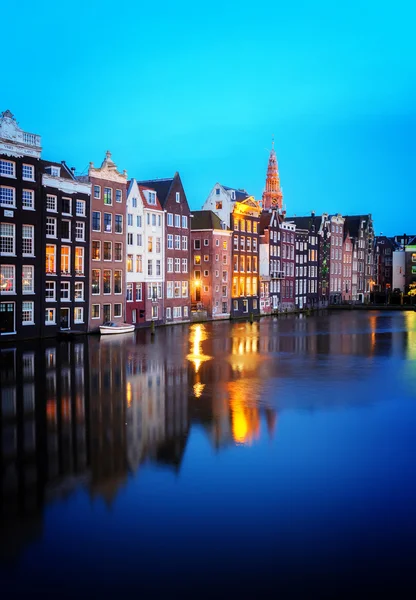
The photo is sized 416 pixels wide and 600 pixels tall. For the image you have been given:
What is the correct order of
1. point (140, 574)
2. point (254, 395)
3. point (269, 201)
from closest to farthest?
point (140, 574) < point (254, 395) < point (269, 201)

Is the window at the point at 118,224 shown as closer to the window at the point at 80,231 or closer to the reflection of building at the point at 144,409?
the window at the point at 80,231

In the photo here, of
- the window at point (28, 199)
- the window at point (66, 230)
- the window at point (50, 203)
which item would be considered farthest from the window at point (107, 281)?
the window at point (28, 199)

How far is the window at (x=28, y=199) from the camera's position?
56.0m

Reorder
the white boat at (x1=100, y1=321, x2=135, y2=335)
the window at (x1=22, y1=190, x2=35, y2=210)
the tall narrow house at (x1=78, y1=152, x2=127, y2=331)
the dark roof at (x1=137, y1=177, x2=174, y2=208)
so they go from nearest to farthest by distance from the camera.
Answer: the window at (x1=22, y1=190, x2=35, y2=210), the white boat at (x1=100, y1=321, x2=135, y2=335), the tall narrow house at (x1=78, y1=152, x2=127, y2=331), the dark roof at (x1=137, y1=177, x2=174, y2=208)

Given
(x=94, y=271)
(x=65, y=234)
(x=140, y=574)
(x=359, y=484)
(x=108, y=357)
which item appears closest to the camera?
(x=140, y=574)

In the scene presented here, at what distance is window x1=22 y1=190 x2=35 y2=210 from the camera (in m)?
56.0

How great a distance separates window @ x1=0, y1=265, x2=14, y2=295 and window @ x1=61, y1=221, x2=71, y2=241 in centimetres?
763

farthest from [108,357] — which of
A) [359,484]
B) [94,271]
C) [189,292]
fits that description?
[189,292]

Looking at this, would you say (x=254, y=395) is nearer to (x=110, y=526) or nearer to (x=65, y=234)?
(x=110, y=526)

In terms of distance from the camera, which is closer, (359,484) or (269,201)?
(359,484)

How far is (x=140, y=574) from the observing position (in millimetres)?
12906

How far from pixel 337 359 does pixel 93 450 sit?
27720mm

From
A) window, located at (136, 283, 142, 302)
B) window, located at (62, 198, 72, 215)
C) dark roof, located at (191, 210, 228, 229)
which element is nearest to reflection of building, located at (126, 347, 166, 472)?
window, located at (62, 198, 72, 215)

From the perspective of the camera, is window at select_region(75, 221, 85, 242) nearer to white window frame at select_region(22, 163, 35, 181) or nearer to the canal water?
white window frame at select_region(22, 163, 35, 181)
